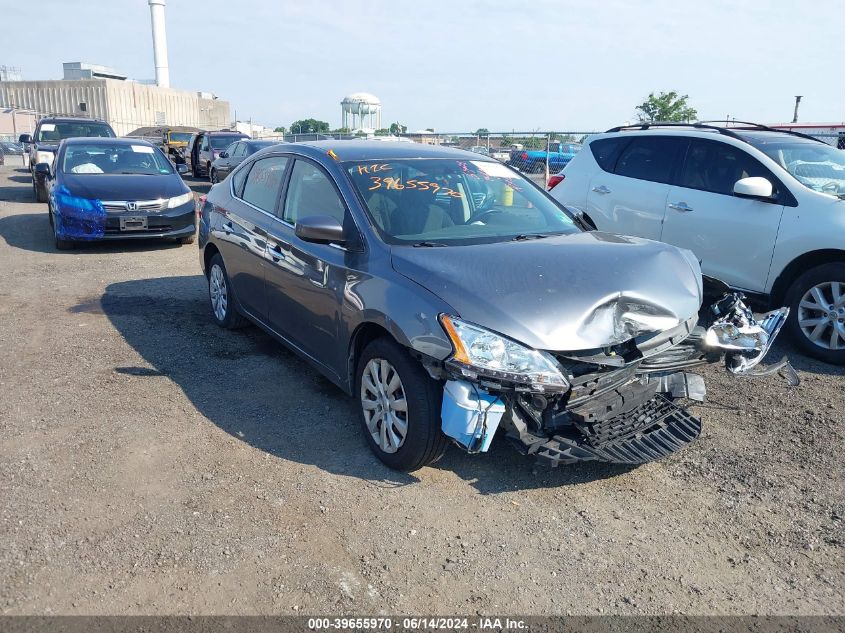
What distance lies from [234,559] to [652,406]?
2343 mm

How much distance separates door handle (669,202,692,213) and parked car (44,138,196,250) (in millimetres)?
6983

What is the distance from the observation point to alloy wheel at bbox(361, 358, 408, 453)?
373 cm

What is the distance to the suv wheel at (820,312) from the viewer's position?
5.65 meters

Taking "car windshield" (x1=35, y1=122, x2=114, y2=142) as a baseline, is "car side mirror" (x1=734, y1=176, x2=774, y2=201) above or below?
below

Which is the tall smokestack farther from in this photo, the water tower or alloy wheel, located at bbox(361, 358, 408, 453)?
alloy wheel, located at bbox(361, 358, 408, 453)

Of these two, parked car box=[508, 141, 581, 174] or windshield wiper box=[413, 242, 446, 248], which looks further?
parked car box=[508, 141, 581, 174]

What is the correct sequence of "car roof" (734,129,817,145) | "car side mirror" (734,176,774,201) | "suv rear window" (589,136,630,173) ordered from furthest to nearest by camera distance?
"suv rear window" (589,136,630,173) < "car roof" (734,129,817,145) < "car side mirror" (734,176,774,201)

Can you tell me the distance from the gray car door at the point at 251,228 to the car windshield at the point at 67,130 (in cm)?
1280

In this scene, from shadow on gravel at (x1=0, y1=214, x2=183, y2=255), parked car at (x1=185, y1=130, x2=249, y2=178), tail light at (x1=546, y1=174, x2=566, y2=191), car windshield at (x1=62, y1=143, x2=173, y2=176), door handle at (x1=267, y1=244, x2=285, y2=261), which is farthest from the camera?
parked car at (x1=185, y1=130, x2=249, y2=178)

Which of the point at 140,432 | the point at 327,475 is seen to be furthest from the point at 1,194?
the point at 327,475

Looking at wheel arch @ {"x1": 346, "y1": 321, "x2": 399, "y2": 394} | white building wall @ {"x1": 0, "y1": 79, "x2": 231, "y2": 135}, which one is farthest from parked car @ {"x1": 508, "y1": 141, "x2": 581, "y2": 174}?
white building wall @ {"x1": 0, "y1": 79, "x2": 231, "y2": 135}

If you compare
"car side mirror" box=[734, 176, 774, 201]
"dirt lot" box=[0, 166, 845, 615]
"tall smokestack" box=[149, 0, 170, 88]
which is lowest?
"dirt lot" box=[0, 166, 845, 615]

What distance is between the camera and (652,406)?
389cm

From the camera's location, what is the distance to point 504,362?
3.27 m
